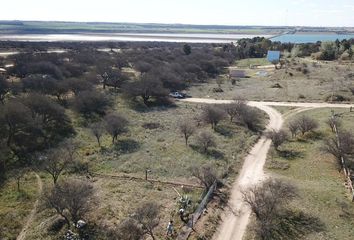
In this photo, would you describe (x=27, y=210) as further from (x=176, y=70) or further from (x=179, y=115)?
(x=176, y=70)

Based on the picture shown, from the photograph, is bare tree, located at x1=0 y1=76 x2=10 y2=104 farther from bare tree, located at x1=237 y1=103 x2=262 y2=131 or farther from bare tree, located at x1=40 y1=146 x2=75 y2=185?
bare tree, located at x1=237 y1=103 x2=262 y2=131

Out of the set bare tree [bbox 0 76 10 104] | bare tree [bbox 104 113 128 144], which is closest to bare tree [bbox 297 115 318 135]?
bare tree [bbox 104 113 128 144]

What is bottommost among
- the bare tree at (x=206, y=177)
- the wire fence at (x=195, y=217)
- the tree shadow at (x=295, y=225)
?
the tree shadow at (x=295, y=225)

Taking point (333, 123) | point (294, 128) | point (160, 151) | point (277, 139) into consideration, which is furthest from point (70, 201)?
point (333, 123)

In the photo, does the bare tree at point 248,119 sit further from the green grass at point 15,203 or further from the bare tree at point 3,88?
the bare tree at point 3,88

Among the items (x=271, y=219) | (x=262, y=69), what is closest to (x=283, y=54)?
(x=262, y=69)

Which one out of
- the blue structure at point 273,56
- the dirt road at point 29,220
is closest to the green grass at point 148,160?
the dirt road at point 29,220
